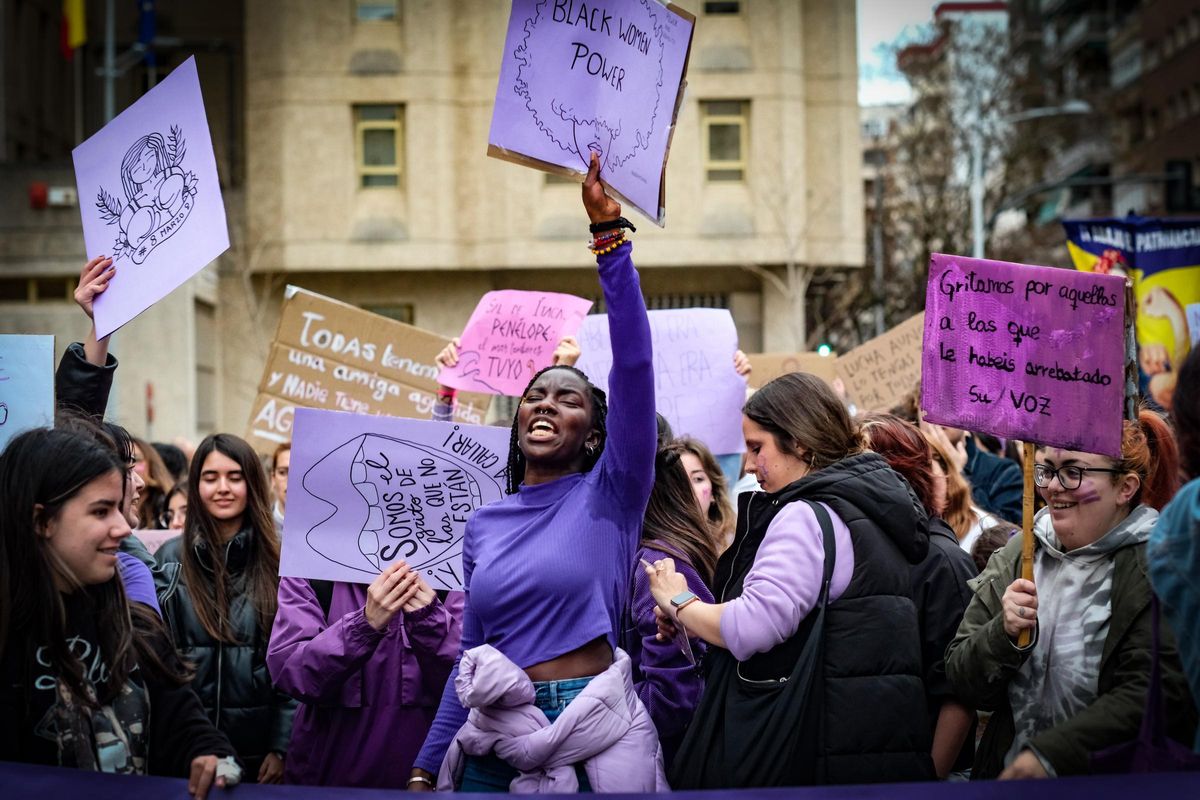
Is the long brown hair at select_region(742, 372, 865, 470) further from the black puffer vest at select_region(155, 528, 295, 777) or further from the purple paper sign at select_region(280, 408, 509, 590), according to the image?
the black puffer vest at select_region(155, 528, 295, 777)

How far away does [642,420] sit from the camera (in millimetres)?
3645

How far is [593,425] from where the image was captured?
12.9ft

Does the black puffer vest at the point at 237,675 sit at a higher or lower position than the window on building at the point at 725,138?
lower

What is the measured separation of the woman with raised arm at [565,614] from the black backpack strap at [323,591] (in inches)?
31.1

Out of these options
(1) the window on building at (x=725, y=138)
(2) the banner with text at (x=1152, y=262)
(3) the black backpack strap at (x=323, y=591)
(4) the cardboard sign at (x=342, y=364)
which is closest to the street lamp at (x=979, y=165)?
(1) the window on building at (x=725, y=138)

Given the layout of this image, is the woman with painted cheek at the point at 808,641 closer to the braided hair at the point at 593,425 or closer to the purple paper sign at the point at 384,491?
the braided hair at the point at 593,425

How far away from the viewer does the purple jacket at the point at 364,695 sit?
4.27 metres

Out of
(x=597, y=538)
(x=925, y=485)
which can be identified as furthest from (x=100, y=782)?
(x=925, y=485)

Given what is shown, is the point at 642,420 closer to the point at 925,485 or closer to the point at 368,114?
the point at 925,485

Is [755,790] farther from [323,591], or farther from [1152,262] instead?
[1152,262]

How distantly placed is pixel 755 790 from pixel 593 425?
51.8 inches

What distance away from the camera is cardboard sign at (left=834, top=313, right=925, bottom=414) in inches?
356

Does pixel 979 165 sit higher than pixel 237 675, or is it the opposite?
pixel 979 165

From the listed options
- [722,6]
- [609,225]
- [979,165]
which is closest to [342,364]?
[609,225]
